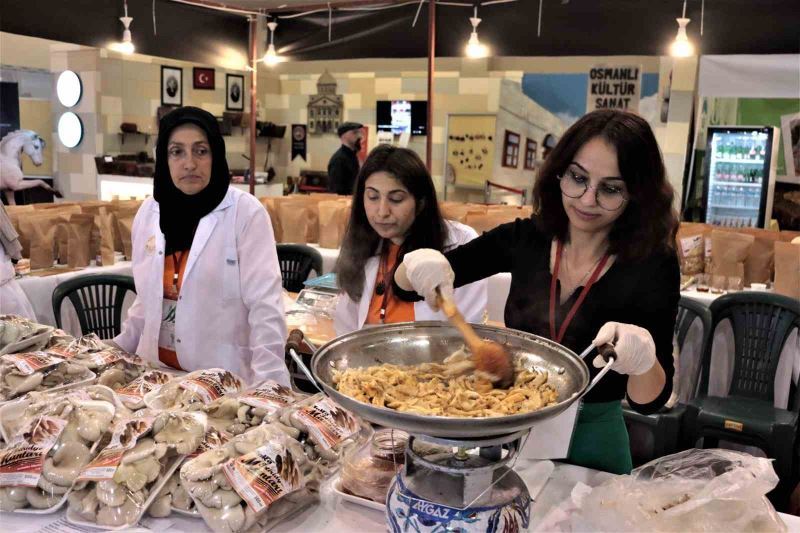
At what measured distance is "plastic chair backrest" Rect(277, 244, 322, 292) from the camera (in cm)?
392

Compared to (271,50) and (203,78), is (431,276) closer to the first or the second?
(271,50)

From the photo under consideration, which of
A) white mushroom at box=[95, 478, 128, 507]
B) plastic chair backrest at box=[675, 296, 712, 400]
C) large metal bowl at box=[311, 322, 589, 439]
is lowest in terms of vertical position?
plastic chair backrest at box=[675, 296, 712, 400]

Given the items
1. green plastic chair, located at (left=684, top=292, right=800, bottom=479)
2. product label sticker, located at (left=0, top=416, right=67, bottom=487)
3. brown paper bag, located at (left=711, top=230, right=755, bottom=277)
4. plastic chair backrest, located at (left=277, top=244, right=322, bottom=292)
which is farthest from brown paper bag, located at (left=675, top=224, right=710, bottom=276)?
product label sticker, located at (left=0, top=416, right=67, bottom=487)

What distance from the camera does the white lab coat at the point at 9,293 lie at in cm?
287

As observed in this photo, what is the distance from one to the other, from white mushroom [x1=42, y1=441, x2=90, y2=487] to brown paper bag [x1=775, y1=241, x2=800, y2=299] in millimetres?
3384

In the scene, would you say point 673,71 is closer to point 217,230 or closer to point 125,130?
point 217,230

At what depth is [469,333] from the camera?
3.98 ft

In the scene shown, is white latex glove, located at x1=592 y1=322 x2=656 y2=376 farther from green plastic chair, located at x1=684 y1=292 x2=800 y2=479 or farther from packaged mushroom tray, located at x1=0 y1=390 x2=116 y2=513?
green plastic chair, located at x1=684 y1=292 x2=800 y2=479

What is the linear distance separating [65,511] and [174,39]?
485 centimetres

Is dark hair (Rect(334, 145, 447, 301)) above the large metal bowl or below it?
above

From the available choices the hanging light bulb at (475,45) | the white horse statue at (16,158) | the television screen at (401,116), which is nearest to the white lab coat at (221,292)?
the hanging light bulb at (475,45)

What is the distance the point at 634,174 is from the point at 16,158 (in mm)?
8150

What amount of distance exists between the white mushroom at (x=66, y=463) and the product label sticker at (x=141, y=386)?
223 millimetres

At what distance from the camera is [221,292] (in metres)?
2.35
